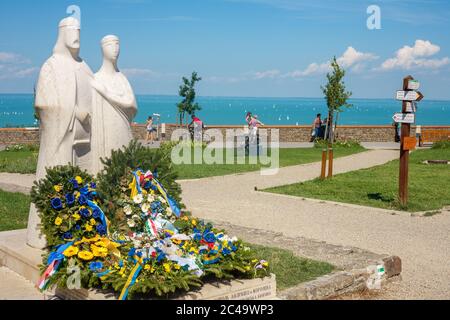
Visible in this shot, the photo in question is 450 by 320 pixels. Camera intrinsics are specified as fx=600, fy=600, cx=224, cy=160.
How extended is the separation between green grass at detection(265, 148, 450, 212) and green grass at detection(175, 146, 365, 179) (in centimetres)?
293

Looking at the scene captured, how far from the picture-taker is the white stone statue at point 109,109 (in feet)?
22.8


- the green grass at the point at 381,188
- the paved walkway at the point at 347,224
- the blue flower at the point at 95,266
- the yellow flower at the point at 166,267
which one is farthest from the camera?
the green grass at the point at 381,188

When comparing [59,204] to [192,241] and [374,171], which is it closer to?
[192,241]

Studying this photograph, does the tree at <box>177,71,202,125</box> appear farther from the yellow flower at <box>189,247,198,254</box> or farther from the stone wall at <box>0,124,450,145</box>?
the yellow flower at <box>189,247,198,254</box>

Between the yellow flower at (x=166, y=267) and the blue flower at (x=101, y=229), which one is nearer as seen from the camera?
the yellow flower at (x=166, y=267)

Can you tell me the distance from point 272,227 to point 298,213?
1.37 m

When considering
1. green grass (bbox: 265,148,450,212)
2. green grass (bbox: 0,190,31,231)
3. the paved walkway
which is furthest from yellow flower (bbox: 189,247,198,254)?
green grass (bbox: 265,148,450,212)

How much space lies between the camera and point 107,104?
274 inches

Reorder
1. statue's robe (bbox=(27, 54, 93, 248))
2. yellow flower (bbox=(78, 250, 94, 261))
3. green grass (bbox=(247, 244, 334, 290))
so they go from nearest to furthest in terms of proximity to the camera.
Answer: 1. yellow flower (bbox=(78, 250, 94, 261))
2. green grass (bbox=(247, 244, 334, 290))
3. statue's robe (bbox=(27, 54, 93, 248))

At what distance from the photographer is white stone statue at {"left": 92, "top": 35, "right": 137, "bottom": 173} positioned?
6.96 m

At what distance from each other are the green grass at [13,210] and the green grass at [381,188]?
17.8 ft

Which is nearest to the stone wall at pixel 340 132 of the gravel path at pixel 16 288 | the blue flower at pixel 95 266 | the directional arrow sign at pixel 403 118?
the directional arrow sign at pixel 403 118

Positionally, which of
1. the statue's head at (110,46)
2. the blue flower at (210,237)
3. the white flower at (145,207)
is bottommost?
the blue flower at (210,237)

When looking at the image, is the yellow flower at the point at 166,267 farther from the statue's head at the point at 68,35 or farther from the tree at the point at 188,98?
the tree at the point at 188,98
